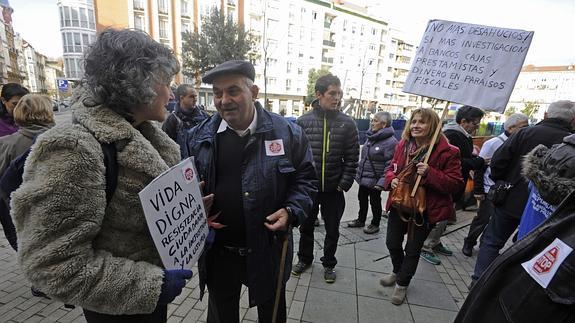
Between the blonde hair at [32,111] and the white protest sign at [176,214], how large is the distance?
224 centimetres

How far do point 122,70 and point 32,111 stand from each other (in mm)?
2322

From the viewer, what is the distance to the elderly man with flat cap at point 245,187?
185 cm

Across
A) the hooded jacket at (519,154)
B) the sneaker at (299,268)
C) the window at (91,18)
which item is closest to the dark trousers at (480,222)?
the hooded jacket at (519,154)

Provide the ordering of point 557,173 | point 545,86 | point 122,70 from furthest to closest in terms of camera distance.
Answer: point 545,86
point 557,173
point 122,70

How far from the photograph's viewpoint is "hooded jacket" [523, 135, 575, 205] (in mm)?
1349

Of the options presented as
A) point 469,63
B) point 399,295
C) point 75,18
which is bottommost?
point 399,295

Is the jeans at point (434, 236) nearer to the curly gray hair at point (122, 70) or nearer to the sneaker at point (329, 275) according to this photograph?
the sneaker at point (329, 275)

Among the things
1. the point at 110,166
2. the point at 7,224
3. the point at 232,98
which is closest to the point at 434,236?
the point at 232,98

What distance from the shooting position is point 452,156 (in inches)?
108

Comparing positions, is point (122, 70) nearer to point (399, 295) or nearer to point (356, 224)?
point (399, 295)

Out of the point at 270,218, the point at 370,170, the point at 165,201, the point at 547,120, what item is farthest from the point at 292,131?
the point at 370,170

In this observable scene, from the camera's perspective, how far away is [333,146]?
3.32 m

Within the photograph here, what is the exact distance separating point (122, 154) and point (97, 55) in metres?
0.42

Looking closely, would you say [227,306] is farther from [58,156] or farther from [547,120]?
[547,120]
